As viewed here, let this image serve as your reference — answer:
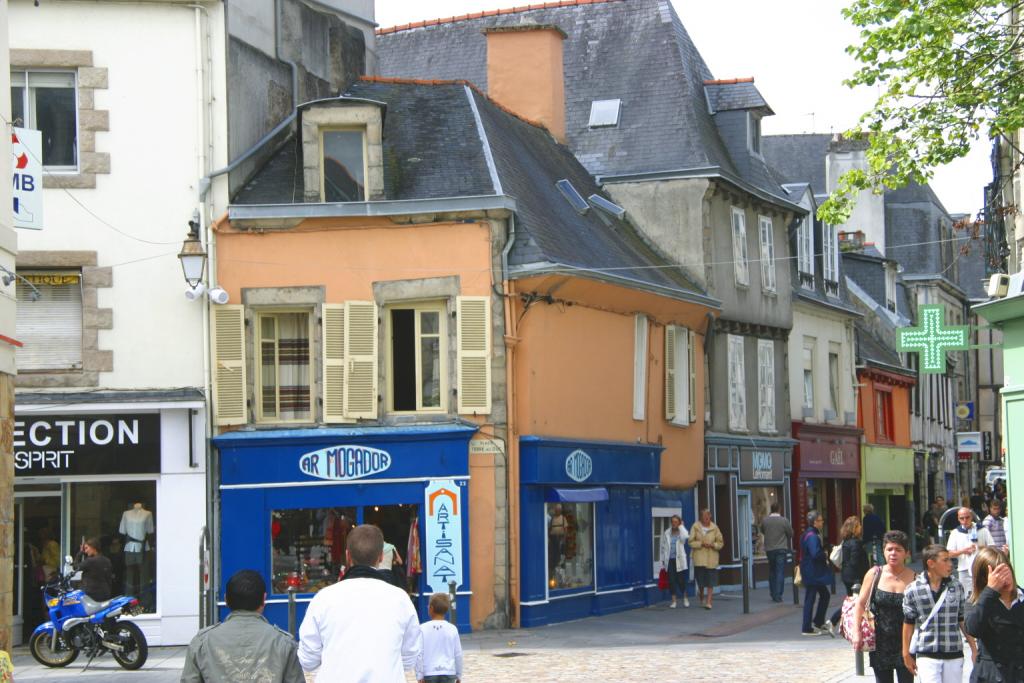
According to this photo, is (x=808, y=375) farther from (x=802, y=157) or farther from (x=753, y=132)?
(x=802, y=157)

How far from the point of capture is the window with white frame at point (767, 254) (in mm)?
31438

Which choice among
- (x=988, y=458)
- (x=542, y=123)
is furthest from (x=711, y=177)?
(x=988, y=458)

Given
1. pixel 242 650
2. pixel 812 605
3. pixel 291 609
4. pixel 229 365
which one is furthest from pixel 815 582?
pixel 242 650

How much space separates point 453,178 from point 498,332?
7.76 ft

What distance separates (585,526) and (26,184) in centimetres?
1117

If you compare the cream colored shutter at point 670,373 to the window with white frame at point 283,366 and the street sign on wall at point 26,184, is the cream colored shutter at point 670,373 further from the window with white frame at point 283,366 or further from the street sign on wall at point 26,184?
the street sign on wall at point 26,184

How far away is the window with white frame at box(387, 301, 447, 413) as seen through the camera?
22234 mm

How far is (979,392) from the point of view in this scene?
2434 inches

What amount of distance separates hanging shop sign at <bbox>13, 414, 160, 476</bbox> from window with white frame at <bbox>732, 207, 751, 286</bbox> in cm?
1219

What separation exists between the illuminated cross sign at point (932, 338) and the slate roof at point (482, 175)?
5.00 metres

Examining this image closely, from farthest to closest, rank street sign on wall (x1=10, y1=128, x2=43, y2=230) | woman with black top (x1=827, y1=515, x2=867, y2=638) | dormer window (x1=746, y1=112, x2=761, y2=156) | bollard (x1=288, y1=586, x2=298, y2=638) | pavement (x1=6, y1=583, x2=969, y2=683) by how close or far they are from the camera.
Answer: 1. dormer window (x1=746, y1=112, x2=761, y2=156)
2. bollard (x1=288, y1=586, x2=298, y2=638)
3. woman with black top (x1=827, y1=515, x2=867, y2=638)
4. pavement (x1=6, y1=583, x2=969, y2=683)
5. street sign on wall (x1=10, y1=128, x2=43, y2=230)

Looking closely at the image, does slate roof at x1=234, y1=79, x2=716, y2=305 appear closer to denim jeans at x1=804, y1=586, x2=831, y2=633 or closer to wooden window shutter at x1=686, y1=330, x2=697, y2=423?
wooden window shutter at x1=686, y1=330, x2=697, y2=423

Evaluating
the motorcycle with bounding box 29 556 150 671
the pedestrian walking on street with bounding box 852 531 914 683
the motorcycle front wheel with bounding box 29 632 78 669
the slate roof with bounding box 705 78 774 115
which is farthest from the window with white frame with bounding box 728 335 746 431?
the pedestrian walking on street with bounding box 852 531 914 683

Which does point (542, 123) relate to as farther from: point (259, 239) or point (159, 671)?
point (159, 671)
